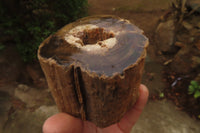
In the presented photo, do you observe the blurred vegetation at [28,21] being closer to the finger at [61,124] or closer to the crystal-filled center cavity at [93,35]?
the crystal-filled center cavity at [93,35]

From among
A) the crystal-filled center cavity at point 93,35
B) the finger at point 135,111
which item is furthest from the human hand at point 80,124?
the crystal-filled center cavity at point 93,35

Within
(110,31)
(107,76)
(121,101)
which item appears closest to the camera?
→ (107,76)

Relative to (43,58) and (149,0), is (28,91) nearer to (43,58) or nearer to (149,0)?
(43,58)

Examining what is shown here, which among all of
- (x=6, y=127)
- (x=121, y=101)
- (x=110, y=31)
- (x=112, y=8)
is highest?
(x=110, y=31)

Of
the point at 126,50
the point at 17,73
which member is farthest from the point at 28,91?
the point at 126,50

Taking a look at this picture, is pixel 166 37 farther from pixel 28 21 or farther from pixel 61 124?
pixel 61 124

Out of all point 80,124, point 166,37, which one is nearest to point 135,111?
point 80,124

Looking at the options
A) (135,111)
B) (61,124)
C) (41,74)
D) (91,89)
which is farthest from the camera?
(41,74)
